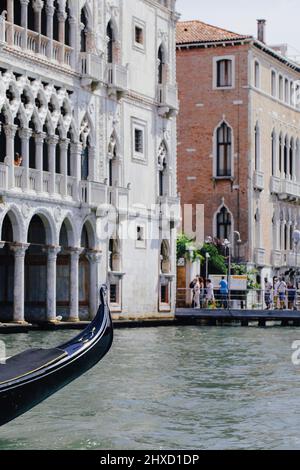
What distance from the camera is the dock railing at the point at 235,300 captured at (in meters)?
31.8

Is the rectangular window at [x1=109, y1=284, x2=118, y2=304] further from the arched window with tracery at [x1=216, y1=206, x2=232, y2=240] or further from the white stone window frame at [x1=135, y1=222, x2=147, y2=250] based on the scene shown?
the arched window with tracery at [x1=216, y1=206, x2=232, y2=240]

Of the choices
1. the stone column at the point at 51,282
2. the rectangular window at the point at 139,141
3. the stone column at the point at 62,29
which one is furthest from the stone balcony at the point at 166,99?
the stone column at the point at 51,282

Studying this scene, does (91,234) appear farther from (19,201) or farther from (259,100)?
(259,100)

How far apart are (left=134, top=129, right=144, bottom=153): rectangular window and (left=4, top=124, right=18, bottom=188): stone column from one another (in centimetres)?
564

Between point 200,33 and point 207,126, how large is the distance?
8.50ft

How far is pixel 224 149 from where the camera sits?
3844 cm

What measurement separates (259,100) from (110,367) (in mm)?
23266

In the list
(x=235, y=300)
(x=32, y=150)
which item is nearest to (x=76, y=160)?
(x=32, y=150)

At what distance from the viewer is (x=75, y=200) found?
2723cm

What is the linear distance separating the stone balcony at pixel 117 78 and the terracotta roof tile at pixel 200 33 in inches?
368

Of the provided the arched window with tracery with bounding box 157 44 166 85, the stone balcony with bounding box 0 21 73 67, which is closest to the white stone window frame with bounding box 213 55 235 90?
the arched window with tracery with bounding box 157 44 166 85
